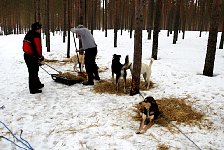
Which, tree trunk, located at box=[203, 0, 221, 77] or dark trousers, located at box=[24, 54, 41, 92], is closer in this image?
dark trousers, located at box=[24, 54, 41, 92]

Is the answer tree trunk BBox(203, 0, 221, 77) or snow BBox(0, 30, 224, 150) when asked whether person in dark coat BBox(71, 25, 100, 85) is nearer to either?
snow BBox(0, 30, 224, 150)

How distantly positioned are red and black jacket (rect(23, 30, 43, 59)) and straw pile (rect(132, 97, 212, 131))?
3981 mm

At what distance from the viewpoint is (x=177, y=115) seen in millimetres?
6676

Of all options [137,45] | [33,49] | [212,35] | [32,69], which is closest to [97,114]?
[137,45]

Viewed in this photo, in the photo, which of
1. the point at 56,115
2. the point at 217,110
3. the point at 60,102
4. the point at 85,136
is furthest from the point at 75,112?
the point at 217,110

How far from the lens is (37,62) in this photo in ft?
28.1

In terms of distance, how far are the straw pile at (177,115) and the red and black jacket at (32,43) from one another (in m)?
3.98

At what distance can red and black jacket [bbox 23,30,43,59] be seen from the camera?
8.10 m

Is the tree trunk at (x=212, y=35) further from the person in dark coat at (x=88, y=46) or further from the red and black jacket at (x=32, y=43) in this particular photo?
the red and black jacket at (x=32, y=43)

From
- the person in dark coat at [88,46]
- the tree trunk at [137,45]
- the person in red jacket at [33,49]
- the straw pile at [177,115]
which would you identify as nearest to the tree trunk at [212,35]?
the straw pile at [177,115]

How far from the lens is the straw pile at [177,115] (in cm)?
625

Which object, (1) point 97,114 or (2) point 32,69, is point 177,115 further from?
(2) point 32,69

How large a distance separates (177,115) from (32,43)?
→ 5.20 m

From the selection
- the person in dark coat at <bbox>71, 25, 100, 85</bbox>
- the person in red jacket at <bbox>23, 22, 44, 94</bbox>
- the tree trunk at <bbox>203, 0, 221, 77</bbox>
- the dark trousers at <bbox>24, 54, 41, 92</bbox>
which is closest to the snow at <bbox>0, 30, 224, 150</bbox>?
the dark trousers at <bbox>24, 54, 41, 92</bbox>
